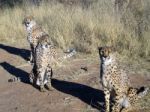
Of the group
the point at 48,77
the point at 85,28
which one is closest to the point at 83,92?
the point at 48,77

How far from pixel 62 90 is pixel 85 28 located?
3453 mm

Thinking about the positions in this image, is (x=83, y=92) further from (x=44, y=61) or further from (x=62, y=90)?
(x=44, y=61)

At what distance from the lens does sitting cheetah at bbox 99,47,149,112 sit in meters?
6.62

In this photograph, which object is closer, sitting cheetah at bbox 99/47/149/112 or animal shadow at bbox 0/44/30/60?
sitting cheetah at bbox 99/47/149/112

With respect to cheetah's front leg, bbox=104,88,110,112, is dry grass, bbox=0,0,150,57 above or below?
above

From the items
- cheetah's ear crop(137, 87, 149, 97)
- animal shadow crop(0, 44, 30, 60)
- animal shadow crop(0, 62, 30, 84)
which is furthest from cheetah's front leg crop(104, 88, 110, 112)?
animal shadow crop(0, 44, 30, 60)

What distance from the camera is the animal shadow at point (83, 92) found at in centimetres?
742

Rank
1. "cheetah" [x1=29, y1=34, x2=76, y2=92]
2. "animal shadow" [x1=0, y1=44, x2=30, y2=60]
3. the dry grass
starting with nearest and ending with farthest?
"cheetah" [x1=29, y1=34, x2=76, y2=92], the dry grass, "animal shadow" [x1=0, y1=44, x2=30, y2=60]

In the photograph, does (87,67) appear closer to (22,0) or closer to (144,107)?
(144,107)

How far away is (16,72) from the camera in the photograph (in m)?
10.1

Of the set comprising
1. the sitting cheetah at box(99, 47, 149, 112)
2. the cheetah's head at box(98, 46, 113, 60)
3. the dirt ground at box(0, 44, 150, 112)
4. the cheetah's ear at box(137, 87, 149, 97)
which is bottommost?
the dirt ground at box(0, 44, 150, 112)

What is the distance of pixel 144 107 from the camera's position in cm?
701

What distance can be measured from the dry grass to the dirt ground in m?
0.83

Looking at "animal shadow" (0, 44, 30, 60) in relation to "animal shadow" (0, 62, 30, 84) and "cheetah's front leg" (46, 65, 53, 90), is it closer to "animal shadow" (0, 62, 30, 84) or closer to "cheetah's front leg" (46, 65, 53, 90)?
"animal shadow" (0, 62, 30, 84)
